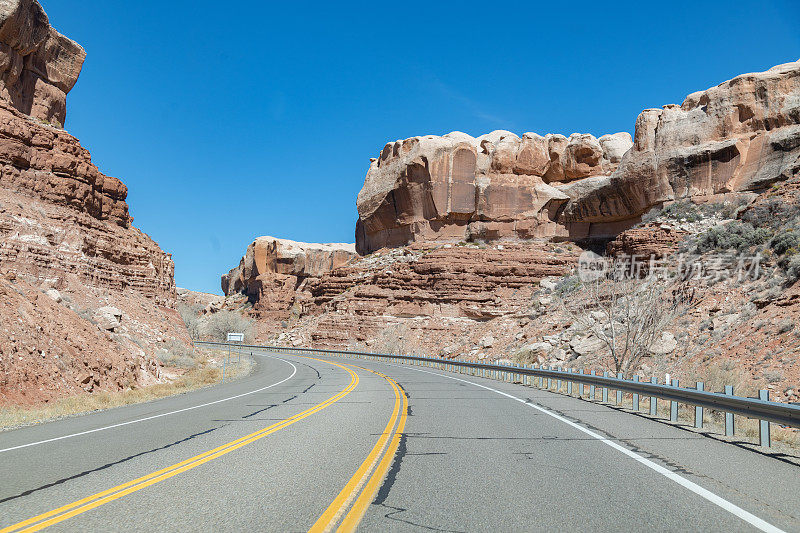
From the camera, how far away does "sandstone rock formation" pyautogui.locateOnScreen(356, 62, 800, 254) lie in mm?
50875

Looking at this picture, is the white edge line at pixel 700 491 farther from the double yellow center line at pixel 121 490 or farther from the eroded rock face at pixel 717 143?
the eroded rock face at pixel 717 143

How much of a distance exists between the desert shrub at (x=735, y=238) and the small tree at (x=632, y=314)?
10.8 ft

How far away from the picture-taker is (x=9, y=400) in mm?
13828

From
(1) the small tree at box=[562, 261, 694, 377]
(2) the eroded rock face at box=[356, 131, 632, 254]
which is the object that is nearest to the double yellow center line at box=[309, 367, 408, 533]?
(1) the small tree at box=[562, 261, 694, 377]

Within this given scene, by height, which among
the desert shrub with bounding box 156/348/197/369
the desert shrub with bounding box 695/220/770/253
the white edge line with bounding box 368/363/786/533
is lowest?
the desert shrub with bounding box 156/348/197/369

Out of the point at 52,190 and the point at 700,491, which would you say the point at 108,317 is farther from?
the point at 700,491

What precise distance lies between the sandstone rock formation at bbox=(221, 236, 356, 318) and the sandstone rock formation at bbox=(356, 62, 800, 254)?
21.4 meters

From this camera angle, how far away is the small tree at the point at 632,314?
67.8ft

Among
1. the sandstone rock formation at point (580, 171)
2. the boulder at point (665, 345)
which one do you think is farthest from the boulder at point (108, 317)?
the sandstone rock formation at point (580, 171)

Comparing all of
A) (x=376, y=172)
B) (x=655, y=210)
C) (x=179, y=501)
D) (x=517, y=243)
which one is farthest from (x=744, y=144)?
(x=179, y=501)

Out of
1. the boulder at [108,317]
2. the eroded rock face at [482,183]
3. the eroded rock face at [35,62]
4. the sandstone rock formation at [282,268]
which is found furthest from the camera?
the sandstone rock formation at [282,268]

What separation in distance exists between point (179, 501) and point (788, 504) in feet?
17.8

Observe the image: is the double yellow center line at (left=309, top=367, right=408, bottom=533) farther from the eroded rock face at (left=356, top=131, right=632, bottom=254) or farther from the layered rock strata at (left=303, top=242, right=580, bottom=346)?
the eroded rock face at (left=356, top=131, right=632, bottom=254)

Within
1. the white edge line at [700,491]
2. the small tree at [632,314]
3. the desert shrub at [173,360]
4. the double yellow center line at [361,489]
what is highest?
the small tree at [632,314]
